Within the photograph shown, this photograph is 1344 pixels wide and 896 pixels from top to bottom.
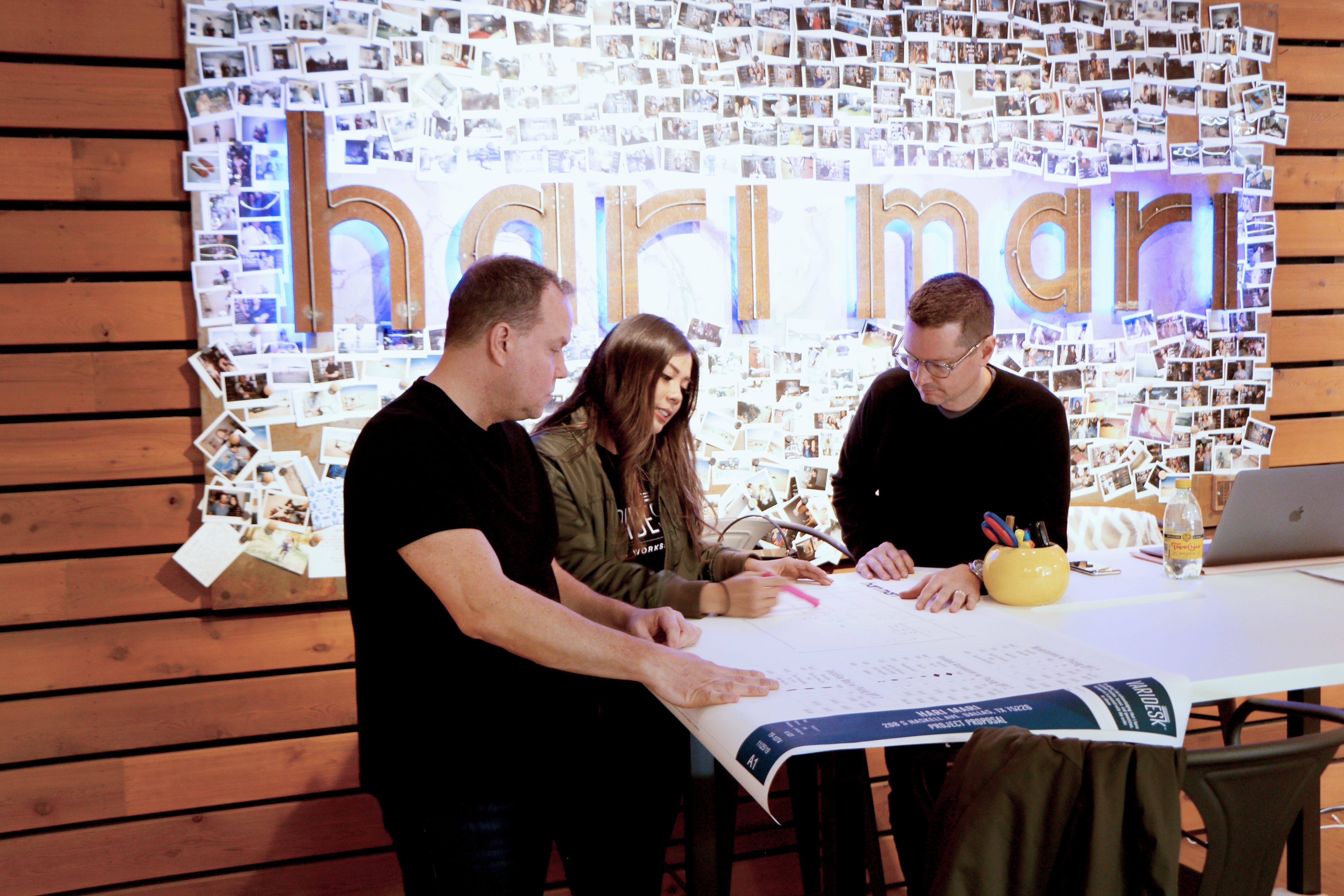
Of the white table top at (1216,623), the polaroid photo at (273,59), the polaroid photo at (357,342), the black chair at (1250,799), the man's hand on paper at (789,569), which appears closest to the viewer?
the black chair at (1250,799)

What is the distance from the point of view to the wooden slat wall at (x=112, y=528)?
2857 millimetres

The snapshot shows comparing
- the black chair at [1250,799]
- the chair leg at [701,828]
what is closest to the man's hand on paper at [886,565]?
the chair leg at [701,828]

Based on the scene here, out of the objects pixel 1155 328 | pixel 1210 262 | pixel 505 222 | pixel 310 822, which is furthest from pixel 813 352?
pixel 310 822

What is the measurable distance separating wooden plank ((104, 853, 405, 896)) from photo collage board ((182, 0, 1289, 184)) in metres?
2.24

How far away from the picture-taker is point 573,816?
2.16 metres

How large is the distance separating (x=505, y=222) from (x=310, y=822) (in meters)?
2.07

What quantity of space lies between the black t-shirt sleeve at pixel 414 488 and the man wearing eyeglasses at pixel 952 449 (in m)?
1.27

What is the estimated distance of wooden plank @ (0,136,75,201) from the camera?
2830 mm

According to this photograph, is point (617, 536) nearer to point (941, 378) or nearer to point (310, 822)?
point (941, 378)

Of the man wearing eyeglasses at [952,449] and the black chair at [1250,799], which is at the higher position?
the man wearing eyeglasses at [952,449]

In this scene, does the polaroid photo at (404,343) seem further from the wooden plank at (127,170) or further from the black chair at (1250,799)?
the black chair at (1250,799)

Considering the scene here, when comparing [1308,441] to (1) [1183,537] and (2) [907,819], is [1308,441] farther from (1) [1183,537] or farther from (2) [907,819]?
(2) [907,819]

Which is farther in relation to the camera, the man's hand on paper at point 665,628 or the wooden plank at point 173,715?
the wooden plank at point 173,715

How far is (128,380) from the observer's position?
2.93 m
